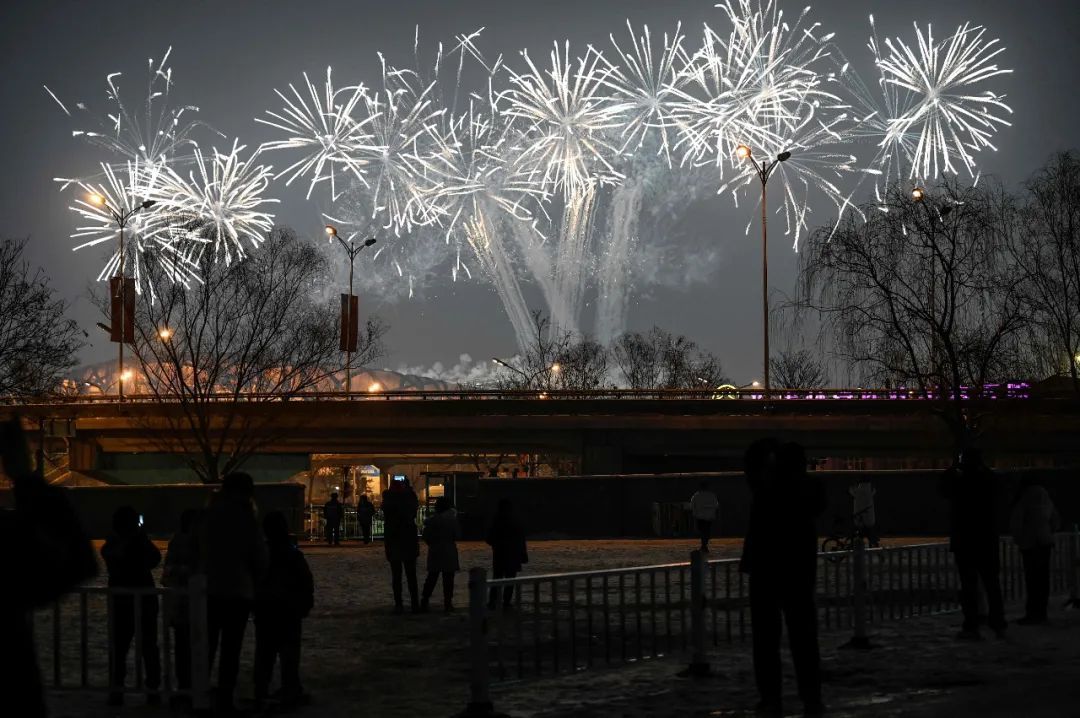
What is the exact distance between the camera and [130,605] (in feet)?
36.4

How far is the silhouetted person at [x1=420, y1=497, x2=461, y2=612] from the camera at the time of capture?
18.5 m

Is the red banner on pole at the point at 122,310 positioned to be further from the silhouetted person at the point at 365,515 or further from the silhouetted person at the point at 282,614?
the silhouetted person at the point at 282,614

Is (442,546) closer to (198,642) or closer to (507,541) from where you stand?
(507,541)

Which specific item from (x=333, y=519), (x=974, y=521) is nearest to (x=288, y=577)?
(x=974, y=521)

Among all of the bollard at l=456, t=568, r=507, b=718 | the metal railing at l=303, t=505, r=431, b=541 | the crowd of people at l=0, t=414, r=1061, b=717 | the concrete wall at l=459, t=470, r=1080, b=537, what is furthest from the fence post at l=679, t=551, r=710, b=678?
the metal railing at l=303, t=505, r=431, b=541

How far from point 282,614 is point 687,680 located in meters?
3.64

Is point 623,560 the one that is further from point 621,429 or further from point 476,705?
point 621,429

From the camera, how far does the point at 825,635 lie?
15.3m

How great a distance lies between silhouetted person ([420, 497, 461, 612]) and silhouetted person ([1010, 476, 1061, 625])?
728 centimetres

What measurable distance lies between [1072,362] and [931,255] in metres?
4.95

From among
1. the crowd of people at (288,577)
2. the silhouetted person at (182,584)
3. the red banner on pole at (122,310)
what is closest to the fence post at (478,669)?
the crowd of people at (288,577)

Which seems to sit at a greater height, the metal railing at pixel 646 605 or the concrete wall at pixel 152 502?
the concrete wall at pixel 152 502

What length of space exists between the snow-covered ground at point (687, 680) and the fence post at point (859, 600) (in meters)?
0.28

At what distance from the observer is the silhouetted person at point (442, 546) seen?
60.5 feet
